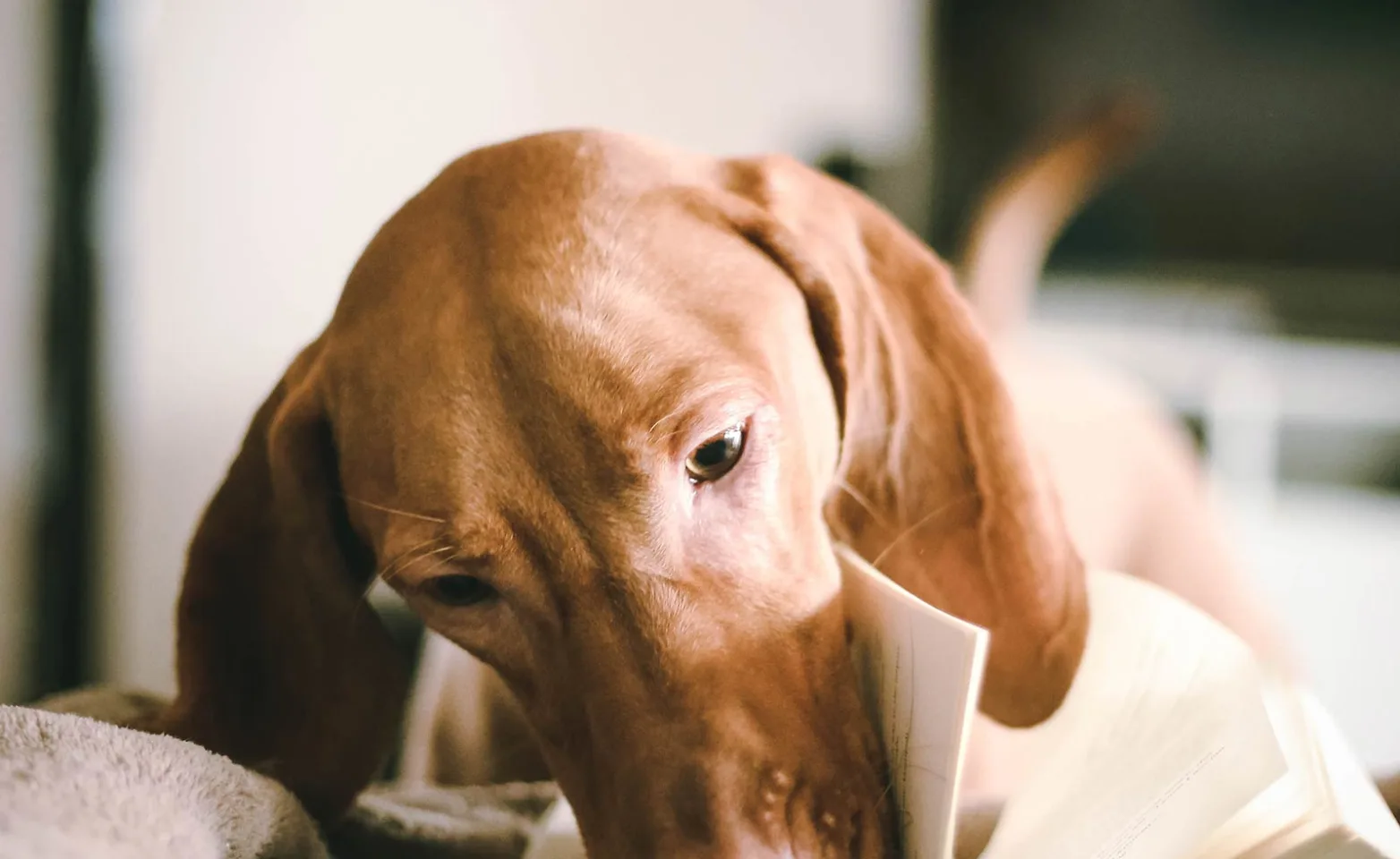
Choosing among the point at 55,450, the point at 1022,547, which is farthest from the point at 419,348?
the point at 55,450

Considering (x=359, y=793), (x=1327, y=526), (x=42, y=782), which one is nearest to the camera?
(x=42, y=782)

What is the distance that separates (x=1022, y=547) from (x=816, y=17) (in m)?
2.35

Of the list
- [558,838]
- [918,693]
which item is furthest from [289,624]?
[918,693]

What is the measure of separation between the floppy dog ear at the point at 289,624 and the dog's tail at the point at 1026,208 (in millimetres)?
1101

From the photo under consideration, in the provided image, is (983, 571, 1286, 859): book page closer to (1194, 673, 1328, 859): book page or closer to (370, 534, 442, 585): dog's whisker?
(1194, 673, 1328, 859): book page

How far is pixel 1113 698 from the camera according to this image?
0.65 meters

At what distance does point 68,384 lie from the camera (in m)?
1.18

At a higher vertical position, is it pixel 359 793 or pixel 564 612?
pixel 564 612

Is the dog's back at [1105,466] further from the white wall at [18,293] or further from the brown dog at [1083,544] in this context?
the white wall at [18,293]

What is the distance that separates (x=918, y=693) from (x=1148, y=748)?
132mm

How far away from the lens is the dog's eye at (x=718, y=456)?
73 centimetres

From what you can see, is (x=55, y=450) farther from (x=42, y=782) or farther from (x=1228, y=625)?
(x=1228, y=625)

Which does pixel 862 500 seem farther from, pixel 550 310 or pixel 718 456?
pixel 550 310

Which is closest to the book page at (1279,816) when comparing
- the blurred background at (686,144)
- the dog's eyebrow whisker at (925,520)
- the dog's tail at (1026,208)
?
the dog's eyebrow whisker at (925,520)
